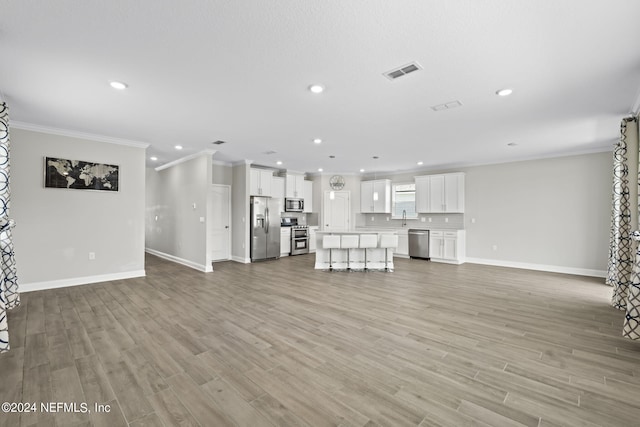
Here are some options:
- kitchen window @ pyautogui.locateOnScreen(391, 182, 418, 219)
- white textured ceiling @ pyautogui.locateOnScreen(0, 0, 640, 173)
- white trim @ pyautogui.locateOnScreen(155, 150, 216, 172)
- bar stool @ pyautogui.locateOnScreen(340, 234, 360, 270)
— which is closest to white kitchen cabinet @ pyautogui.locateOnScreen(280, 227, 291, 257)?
bar stool @ pyautogui.locateOnScreen(340, 234, 360, 270)

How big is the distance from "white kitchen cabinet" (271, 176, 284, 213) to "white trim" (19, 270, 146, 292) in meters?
3.80

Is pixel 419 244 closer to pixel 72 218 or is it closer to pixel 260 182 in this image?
pixel 260 182

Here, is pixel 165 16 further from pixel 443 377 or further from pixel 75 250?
pixel 75 250

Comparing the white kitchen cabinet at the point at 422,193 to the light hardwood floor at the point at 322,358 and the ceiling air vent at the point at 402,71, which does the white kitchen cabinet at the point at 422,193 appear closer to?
the light hardwood floor at the point at 322,358

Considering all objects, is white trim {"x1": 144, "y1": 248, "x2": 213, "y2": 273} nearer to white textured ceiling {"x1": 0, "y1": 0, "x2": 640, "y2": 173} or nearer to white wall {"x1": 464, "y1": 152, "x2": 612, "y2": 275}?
white textured ceiling {"x1": 0, "y1": 0, "x2": 640, "y2": 173}

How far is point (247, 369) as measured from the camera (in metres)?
2.20

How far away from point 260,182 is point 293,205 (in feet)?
4.65

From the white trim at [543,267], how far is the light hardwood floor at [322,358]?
185cm

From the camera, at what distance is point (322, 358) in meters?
2.38

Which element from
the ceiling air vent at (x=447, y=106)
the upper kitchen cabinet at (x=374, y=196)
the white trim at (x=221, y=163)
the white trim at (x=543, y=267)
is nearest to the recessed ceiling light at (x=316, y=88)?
the ceiling air vent at (x=447, y=106)

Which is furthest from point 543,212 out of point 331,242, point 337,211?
point 337,211

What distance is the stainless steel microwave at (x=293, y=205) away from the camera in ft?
27.7

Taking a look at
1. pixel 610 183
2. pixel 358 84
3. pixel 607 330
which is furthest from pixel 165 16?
pixel 610 183

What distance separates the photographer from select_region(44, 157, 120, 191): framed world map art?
14.9ft
